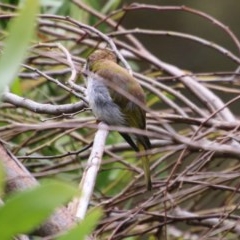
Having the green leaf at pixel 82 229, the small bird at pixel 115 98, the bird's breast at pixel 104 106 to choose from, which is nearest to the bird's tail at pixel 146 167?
the small bird at pixel 115 98

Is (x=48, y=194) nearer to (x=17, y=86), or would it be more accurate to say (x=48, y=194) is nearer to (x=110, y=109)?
(x=110, y=109)

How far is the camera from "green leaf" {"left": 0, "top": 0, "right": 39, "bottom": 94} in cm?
91

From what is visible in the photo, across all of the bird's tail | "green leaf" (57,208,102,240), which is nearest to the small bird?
the bird's tail

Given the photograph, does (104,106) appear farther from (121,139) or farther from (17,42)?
(17,42)

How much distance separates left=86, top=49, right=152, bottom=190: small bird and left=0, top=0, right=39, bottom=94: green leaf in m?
1.35

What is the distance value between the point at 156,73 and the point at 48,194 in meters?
2.29

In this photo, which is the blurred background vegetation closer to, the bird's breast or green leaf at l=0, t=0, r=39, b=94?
the bird's breast

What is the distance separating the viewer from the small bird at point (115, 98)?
2.32 meters

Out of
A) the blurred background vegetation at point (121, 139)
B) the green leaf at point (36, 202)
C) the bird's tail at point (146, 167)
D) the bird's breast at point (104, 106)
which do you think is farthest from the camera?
the bird's breast at point (104, 106)

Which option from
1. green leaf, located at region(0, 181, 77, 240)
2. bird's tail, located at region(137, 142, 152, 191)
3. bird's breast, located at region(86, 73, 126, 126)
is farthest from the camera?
bird's breast, located at region(86, 73, 126, 126)

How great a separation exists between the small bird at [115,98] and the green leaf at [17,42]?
1346mm

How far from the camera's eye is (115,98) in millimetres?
2529

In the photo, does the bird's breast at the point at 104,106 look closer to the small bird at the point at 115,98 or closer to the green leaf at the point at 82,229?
the small bird at the point at 115,98

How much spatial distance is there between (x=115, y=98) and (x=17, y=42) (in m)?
1.62
